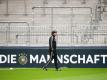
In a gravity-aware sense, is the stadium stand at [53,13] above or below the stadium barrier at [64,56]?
above

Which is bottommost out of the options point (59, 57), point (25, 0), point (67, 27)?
point (59, 57)

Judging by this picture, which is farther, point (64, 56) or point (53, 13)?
point (53, 13)

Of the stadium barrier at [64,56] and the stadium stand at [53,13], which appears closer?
the stadium barrier at [64,56]

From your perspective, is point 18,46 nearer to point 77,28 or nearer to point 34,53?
point 34,53

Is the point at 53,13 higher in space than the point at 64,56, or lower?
higher

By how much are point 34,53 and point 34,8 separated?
645 cm

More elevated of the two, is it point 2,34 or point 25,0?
point 25,0

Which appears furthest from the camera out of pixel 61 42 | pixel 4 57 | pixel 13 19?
pixel 13 19

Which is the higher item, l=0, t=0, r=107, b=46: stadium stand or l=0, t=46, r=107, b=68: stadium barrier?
l=0, t=0, r=107, b=46: stadium stand

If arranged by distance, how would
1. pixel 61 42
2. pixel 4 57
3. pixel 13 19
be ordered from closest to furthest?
pixel 4 57 < pixel 61 42 < pixel 13 19

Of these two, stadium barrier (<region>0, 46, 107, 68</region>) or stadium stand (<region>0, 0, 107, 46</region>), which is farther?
stadium stand (<region>0, 0, 107, 46</region>)

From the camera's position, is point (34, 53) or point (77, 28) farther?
point (77, 28)

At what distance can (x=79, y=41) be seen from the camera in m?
19.2

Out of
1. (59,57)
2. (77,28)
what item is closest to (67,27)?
(77,28)
